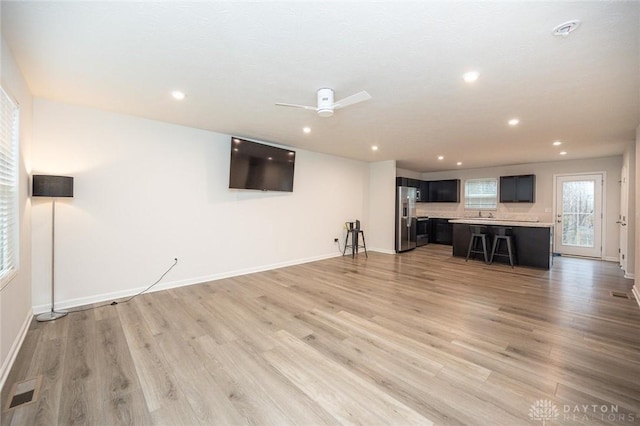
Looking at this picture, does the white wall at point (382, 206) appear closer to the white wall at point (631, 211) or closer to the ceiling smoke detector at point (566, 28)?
the white wall at point (631, 211)

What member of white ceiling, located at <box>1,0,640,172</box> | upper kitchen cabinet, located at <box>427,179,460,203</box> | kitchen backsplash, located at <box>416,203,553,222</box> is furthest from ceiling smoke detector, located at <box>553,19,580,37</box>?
upper kitchen cabinet, located at <box>427,179,460,203</box>

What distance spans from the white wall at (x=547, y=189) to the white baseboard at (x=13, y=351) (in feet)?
31.6

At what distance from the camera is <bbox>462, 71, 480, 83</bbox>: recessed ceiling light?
245 cm

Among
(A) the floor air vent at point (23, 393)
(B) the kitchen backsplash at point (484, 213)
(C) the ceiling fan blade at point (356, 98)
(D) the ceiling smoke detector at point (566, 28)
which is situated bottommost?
(A) the floor air vent at point (23, 393)

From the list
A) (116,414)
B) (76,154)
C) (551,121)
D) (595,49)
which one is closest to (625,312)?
(551,121)

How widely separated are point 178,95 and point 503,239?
6.72m

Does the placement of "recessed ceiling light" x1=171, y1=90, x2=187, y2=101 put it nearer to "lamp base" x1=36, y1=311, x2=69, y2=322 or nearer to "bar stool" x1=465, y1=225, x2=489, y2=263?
"lamp base" x1=36, y1=311, x2=69, y2=322

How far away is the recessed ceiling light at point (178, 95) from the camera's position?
2.97 meters

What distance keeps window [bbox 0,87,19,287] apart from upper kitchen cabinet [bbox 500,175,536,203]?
9.48m

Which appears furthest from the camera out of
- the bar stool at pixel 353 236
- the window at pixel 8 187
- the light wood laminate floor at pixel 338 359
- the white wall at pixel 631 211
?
the bar stool at pixel 353 236

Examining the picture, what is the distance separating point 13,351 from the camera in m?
2.26

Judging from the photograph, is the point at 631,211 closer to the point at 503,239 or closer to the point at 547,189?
the point at 503,239

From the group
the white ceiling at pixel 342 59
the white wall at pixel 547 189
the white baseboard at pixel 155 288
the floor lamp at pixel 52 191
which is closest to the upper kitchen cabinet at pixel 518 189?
the white wall at pixel 547 189

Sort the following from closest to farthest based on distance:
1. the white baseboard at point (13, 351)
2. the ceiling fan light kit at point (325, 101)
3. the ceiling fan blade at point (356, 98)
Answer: the white baseboard at point (13, 351), the ceiling fan blade at point (356, 98), the ceiling fan light kit at point (325, 101)
